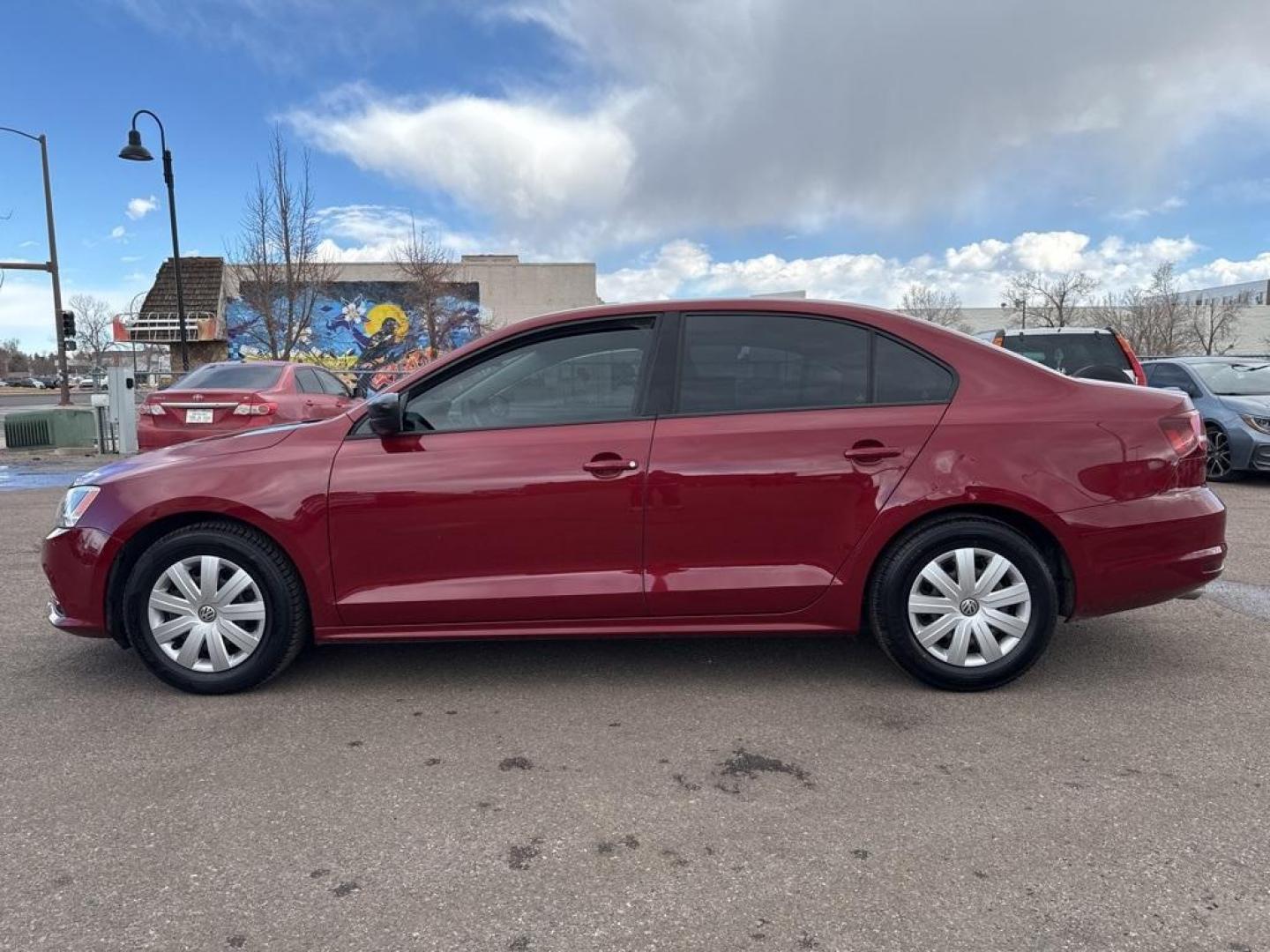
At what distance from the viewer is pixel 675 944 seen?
7.09ft

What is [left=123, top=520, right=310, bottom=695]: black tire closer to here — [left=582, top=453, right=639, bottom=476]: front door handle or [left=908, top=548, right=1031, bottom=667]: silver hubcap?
[left=582, top=453, right=639, bottom=476]: front door handle

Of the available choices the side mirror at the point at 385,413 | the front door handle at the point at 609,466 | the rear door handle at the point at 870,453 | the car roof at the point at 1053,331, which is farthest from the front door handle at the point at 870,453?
the car roof at the point at 1053,331

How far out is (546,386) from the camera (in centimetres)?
376

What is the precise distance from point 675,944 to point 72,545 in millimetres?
3111

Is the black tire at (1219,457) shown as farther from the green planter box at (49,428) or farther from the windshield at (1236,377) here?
the green planter box at (49,428)

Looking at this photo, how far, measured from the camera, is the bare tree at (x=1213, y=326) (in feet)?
164

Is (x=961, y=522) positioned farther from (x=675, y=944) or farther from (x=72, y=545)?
(x=72, y=545)

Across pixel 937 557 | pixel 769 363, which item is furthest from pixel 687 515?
pixel 937 557

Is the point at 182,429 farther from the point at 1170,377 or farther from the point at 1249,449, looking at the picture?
the point at 1170,377

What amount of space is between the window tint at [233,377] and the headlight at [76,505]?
6.95 metres

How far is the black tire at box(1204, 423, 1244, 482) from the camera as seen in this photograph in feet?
31.6

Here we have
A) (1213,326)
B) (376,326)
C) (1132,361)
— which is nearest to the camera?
(1132,361)

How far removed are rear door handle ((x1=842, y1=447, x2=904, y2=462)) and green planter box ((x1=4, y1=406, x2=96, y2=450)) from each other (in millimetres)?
15965

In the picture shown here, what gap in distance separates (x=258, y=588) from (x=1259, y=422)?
10.2m
